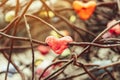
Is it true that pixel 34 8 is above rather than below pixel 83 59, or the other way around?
above

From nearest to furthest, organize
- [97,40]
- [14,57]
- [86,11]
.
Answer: [97,40], [86,11], [14,57]

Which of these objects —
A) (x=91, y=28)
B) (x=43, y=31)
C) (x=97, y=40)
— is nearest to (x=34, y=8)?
(x=43, y=31)

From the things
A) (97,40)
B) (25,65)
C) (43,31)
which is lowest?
(97,40)

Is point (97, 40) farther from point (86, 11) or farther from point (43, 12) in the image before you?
point (43, 12)

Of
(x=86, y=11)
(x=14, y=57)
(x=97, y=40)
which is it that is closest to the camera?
(x=97, y=40)

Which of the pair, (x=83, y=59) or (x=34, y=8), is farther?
(x=34, y=8)

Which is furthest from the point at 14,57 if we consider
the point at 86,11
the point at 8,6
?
the point at 86,11

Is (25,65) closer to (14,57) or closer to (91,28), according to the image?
(14,57)
